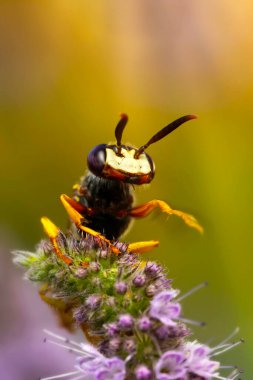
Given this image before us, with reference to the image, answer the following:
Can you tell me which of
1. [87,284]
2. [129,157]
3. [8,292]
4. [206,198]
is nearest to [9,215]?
[8,292]

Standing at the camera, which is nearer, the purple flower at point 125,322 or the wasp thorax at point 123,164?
the purple flower at point 125,322

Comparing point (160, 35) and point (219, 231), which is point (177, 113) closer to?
point (160, 35)

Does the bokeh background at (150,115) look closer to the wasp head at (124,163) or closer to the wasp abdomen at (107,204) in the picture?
the wasp abdomen at (107,204)

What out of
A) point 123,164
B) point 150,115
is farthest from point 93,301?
point 150,115

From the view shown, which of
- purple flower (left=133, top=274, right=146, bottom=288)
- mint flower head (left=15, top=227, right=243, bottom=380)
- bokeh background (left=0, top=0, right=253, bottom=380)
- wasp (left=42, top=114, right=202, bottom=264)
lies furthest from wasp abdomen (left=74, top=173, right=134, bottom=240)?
bokeh background (left=0, top=0, right=253, bottom=380)

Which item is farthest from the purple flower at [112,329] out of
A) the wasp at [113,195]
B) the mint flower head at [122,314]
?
the wasp at [113,195]

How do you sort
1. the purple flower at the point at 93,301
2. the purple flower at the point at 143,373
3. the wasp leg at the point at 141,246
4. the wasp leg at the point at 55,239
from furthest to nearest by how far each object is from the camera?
the wasp leg at the point at 141,246
the wasp leg at the point at 55,239
the purple flower at the point at 93,301
the purple flower at the point at 143,373

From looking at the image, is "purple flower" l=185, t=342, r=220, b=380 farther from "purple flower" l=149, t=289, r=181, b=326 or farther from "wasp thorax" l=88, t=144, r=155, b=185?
"wasp thorax" l=88, t=144, r=155, b=185
